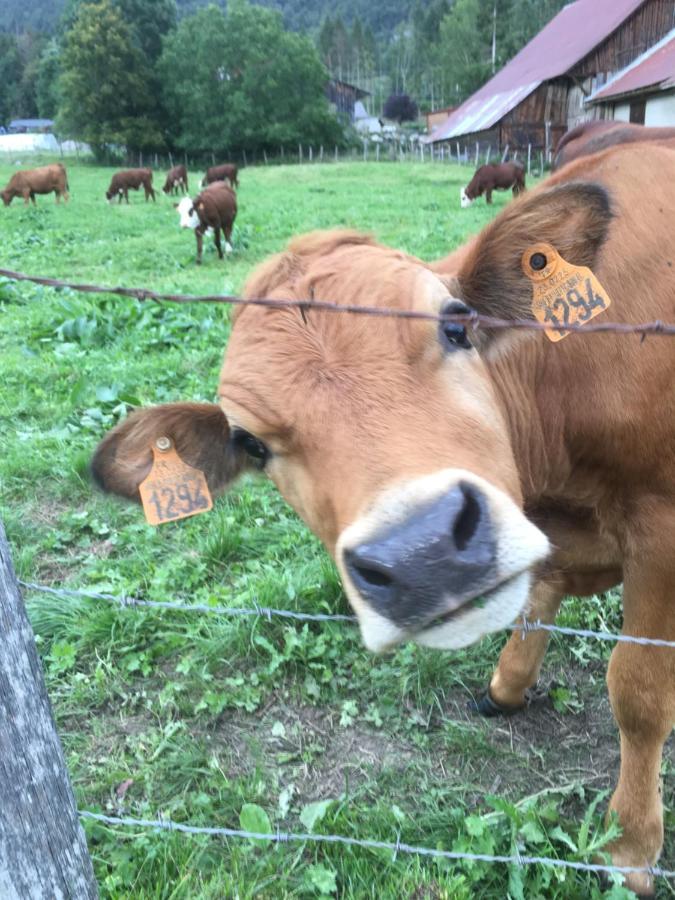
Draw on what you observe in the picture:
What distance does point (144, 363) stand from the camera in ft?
20.2

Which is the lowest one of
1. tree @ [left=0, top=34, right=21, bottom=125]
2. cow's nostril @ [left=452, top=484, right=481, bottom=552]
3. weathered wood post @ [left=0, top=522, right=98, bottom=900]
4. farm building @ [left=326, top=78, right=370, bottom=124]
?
weathered wood post @ [left=0, top=522, right=98, bottom=900]

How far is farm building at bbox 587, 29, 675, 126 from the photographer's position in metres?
21.3

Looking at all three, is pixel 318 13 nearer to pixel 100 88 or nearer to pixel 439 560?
pixel 100 88

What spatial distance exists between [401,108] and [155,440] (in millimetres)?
91430

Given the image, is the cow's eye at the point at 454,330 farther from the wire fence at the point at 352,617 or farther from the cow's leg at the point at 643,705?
the cow's leg at the point at 643,705

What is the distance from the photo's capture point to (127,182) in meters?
27.9

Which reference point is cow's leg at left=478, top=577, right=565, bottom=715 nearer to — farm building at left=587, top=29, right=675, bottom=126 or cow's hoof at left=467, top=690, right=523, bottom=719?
cow's hoof at left=467, top=690, right=523, bottom=719

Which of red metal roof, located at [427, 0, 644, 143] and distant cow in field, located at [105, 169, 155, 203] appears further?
red metal roof, located at [427, 0, 644, 143]

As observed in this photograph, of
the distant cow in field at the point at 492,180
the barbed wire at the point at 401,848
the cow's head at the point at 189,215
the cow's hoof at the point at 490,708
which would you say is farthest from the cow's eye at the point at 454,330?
the distant cow in field at the point at 492,180

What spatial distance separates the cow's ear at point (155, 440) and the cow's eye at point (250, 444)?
248 millimetres

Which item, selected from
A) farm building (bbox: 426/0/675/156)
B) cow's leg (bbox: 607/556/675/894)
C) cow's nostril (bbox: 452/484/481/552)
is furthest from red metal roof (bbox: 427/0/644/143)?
cow's nostril (bbox: 452/484/481/552)

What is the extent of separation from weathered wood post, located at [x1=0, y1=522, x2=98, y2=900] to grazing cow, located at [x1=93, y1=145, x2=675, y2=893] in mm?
719

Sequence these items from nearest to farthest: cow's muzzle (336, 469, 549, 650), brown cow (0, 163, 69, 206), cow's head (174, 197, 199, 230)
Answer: cow's muzzle (336, 469, 549, 650) → cow's head (174, 197, 199, 230) → brown cow (0, 163, 69, 206)

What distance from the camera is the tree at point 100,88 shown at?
47719 millimetres
